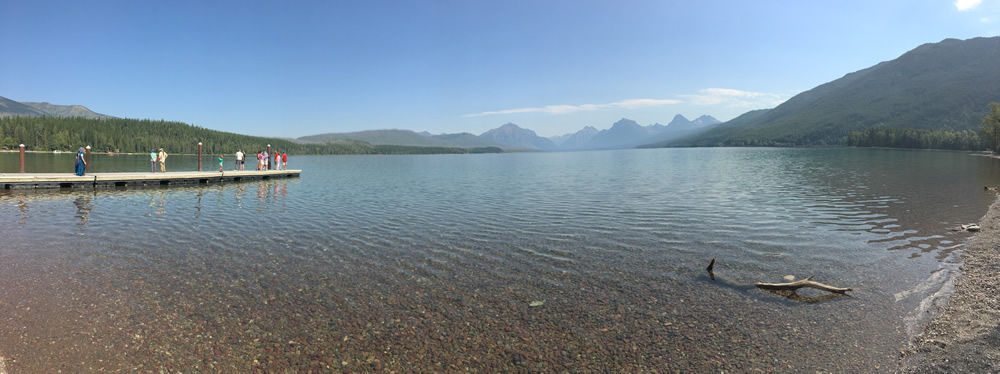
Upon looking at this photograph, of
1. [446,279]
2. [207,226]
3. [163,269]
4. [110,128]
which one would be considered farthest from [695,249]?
[110,128]

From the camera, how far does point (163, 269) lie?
13.6m

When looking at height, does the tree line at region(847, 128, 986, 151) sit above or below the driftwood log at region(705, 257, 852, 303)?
above

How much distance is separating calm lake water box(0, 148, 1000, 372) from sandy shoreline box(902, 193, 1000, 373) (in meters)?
0.36

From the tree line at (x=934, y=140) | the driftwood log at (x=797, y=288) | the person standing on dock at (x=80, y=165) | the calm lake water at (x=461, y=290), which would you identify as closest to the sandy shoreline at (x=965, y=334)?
the calm lake water at (x=461, y=290)

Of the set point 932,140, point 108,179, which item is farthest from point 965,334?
point 932,140

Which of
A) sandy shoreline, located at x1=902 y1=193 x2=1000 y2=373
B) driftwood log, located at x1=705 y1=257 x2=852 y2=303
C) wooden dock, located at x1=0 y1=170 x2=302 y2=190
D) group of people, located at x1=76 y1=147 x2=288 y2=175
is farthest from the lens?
group of people, located at x1=76 y1=147 x2=288 y2=175

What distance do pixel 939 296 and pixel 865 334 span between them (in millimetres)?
4228

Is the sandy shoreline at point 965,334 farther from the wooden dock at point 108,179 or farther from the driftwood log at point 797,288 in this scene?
the wooden dock at point 108,179

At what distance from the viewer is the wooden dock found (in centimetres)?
3541

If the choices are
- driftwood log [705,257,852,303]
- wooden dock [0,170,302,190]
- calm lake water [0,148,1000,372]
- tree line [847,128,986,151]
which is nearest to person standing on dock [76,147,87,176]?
wooden dock [0,170,302,190]

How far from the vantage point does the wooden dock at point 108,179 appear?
3541 cm

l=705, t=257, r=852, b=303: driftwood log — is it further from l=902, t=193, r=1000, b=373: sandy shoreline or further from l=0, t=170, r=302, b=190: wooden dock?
l=0, t=170, r=302, b=190: wooden dock

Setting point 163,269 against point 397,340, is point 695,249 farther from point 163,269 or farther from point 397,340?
point 163,269

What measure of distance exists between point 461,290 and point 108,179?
1699 inches
